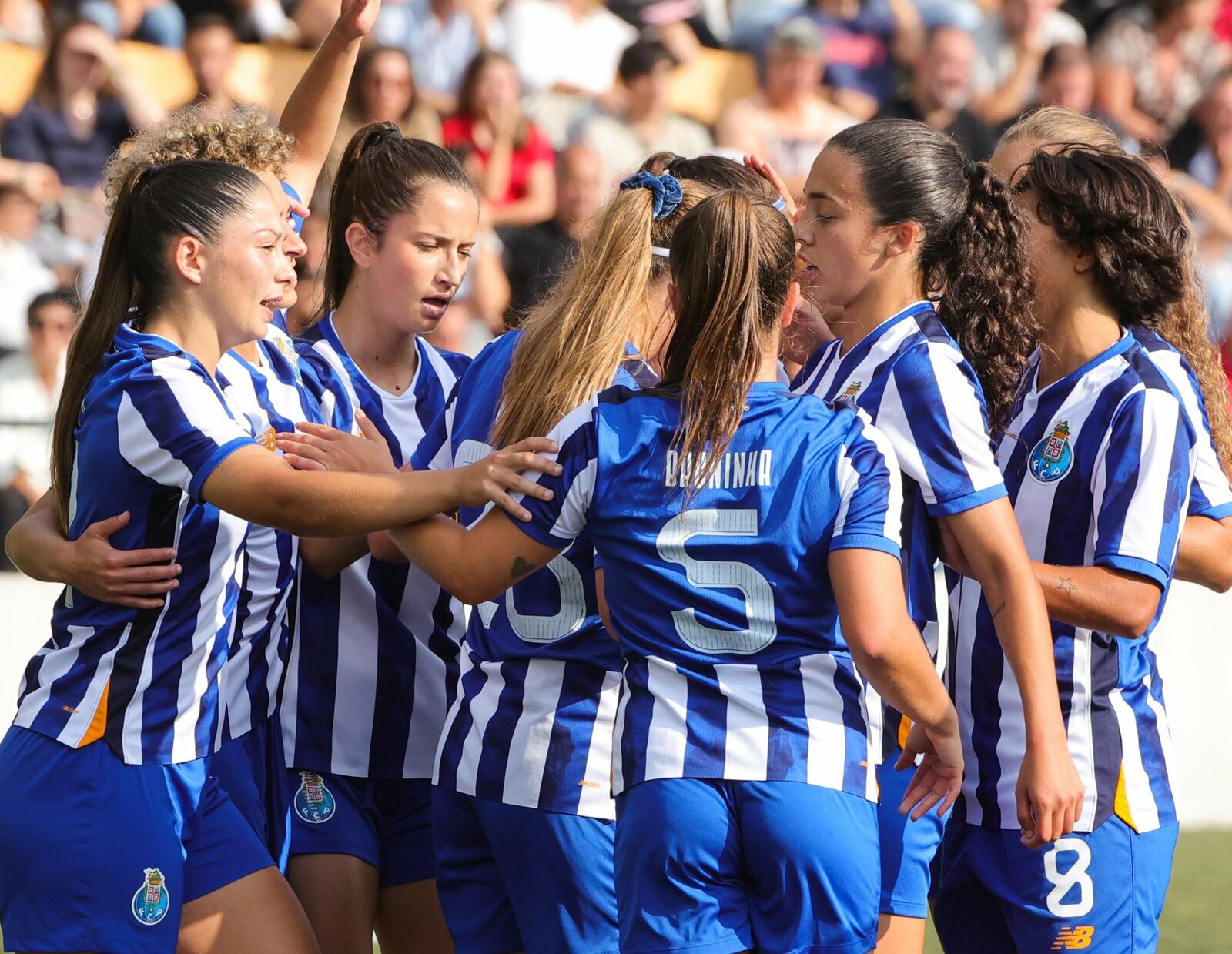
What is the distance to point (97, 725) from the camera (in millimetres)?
2633

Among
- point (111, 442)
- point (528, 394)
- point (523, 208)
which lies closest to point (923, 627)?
point (528, 394)

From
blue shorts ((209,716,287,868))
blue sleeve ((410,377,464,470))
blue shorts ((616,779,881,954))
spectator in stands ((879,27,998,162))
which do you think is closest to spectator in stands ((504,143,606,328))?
spectator in stands ((879,27,998,162))

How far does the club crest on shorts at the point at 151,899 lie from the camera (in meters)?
2.61

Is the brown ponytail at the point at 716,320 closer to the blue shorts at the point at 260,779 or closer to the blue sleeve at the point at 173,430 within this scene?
the blue sleeve at the point at 173,430

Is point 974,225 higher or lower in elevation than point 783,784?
higher

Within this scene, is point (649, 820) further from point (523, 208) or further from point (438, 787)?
point (523, 208)

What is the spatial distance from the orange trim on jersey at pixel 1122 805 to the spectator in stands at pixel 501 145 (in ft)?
21.0

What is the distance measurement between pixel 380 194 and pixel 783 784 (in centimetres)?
A: 184

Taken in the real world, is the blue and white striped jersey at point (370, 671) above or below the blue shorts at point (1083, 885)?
above

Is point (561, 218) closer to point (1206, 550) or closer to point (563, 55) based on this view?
point (563, 55)

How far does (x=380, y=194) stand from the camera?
3.48 metres

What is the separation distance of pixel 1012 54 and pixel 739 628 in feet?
29.1

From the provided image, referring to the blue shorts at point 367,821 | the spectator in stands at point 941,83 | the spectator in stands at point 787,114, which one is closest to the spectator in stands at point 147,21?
the spectator in stands at point 787,114

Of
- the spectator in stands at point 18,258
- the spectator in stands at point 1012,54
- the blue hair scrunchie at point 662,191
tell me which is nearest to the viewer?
the blue hair scrunchie at point 662,191
